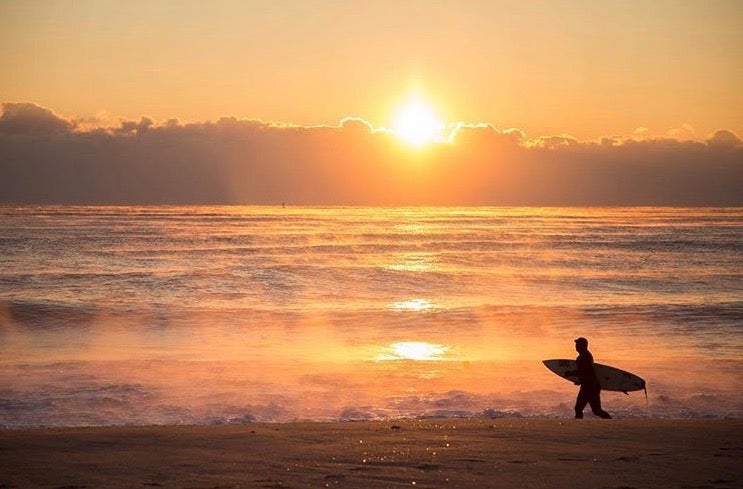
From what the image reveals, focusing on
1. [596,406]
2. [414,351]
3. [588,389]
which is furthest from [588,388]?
[414,351]

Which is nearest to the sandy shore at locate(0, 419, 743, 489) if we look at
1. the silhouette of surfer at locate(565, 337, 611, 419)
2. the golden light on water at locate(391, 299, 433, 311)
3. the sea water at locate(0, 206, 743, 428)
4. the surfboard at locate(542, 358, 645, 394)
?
the silhouette of surfer at locate(565, 337, 611, 419)

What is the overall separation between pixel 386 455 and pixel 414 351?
36.6 ft

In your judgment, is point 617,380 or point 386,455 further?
point 617,380

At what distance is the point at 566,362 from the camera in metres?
16.6

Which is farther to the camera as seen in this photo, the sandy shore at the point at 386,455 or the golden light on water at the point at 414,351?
the golden light on water at the point at 414,351

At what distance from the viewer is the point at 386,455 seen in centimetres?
1014

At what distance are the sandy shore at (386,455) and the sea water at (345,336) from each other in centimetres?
216

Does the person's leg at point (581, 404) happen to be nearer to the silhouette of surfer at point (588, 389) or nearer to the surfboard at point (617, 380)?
the silhouette of surfer at point (588, 389)

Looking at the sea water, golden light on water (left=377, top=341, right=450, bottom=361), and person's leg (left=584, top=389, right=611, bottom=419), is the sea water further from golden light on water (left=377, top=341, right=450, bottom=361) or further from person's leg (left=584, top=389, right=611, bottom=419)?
person's leg (left=584, top=389, right=611, bottom=419)

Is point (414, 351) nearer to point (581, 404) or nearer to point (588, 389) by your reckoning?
point (588, 389)

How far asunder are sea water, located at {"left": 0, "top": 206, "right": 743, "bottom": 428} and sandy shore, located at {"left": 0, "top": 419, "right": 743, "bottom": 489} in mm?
2161

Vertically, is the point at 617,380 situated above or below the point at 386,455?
above

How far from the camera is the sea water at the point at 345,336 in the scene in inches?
583

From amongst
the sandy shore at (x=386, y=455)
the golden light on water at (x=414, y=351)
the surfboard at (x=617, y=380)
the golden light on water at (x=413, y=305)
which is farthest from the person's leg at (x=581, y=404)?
the golden light on water at (x=413, y=305)
